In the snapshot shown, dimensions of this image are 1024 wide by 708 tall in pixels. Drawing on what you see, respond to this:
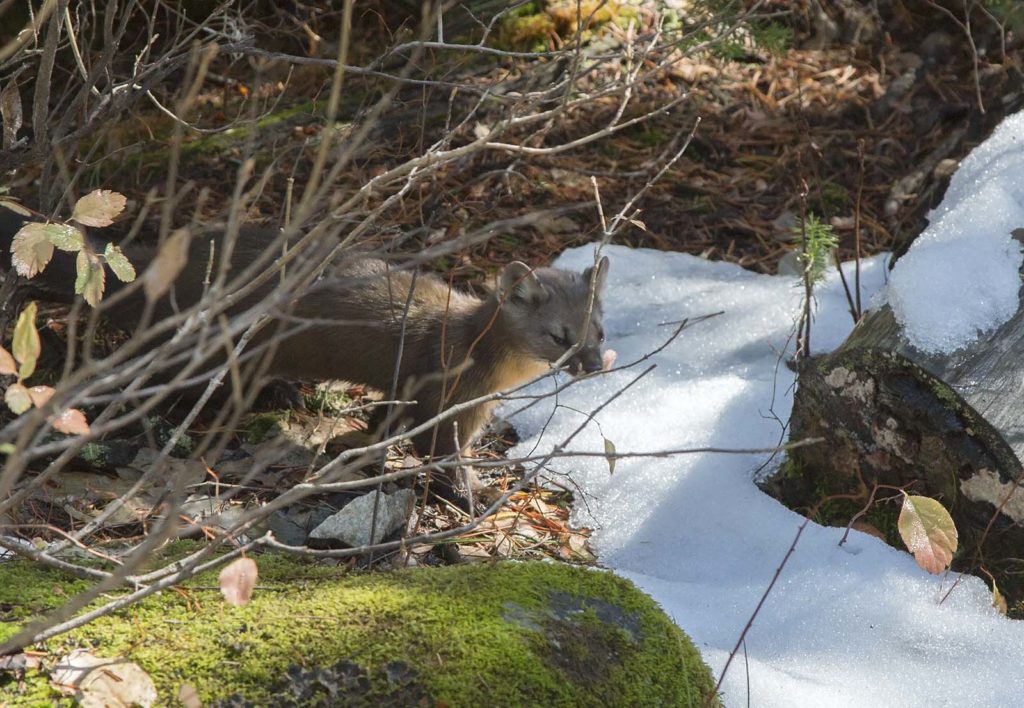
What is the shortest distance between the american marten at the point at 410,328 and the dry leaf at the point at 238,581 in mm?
3027

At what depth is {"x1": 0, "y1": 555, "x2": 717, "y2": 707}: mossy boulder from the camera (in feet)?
8.47

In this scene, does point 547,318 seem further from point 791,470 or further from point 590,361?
point 791,470

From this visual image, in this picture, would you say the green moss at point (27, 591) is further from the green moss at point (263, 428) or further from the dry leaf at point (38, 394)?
the green moss at point (263, 428)

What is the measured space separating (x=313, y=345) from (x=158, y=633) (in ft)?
9.68

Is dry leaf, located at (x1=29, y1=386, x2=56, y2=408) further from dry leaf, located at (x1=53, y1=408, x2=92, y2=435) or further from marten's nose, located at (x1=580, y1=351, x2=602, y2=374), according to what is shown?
marten's nose, located at (x1=580, y1=351, x2=602, y2=374)

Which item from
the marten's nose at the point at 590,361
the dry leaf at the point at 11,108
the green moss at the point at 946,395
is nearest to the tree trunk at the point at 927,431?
the green moss at the point at 946,395

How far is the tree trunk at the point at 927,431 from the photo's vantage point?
151 inches

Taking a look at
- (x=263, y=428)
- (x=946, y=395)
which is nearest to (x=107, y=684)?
(x=946, y=395)

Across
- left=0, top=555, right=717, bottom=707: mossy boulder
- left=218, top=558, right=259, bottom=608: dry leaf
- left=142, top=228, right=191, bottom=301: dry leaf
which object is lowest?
left=0, top=555, right=717, bottom=707: mossy boulder

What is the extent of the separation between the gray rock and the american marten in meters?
1.32

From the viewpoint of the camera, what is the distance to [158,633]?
8.70 feet

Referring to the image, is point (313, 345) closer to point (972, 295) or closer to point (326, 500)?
point (326, 500)

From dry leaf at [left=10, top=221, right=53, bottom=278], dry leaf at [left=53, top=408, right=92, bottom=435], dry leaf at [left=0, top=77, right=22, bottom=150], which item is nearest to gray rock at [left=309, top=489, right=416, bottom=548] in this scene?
dry leaf at [left=10, top=221, right=53, bottom=278]

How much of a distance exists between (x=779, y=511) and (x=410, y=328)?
6.67 feet
